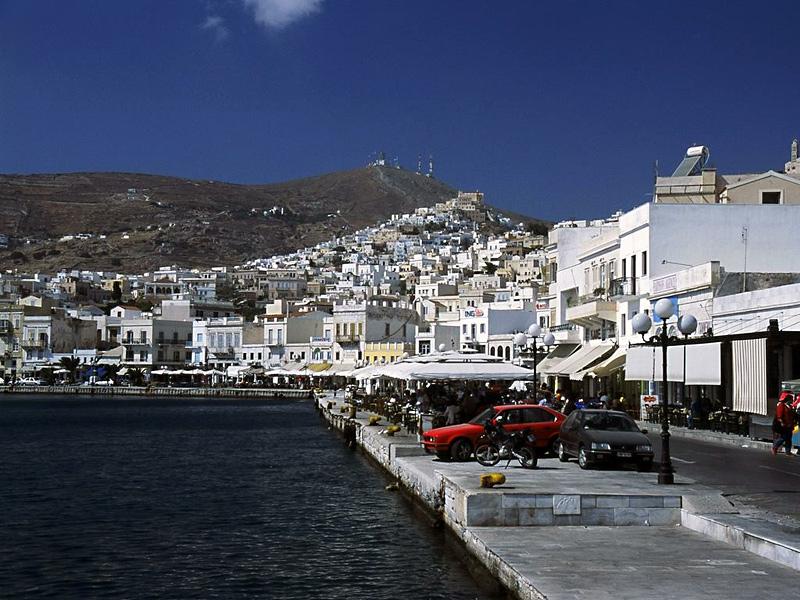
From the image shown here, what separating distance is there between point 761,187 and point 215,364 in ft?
294

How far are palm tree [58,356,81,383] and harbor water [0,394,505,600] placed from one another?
9331 cm

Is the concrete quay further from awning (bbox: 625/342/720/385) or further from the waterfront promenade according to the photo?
the waterfront promenade

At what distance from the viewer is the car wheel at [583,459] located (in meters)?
21.0

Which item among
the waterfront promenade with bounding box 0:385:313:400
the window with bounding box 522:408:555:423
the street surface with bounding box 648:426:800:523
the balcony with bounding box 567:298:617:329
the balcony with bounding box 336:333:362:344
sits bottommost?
the waterfront promenade with bounding box 0:385:313:400

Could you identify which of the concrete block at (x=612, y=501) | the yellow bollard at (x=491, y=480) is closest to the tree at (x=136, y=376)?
the yellow bollard at (x=491, y=480)

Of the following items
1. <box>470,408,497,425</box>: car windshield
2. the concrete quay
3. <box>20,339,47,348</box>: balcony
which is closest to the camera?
the concrete quay

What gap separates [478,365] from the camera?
32.5 m

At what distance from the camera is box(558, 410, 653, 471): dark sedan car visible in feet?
68.6

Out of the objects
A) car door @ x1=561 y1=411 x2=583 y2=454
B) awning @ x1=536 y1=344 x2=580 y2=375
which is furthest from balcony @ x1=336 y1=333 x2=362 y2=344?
car door @ x1=561 y1=411 x2=583 y2=454

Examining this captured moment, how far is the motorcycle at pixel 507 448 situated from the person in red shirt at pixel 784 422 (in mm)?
7146

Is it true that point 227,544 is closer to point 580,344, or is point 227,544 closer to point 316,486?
point 316,486

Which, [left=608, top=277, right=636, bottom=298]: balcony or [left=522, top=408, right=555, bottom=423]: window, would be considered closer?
[left=522, top=408, right=555, bottom=423]: window

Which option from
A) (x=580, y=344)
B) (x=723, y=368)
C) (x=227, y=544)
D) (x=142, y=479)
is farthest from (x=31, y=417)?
(x=227, y=544)

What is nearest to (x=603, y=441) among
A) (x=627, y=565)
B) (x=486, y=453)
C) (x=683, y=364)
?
(x=486, y=453)
